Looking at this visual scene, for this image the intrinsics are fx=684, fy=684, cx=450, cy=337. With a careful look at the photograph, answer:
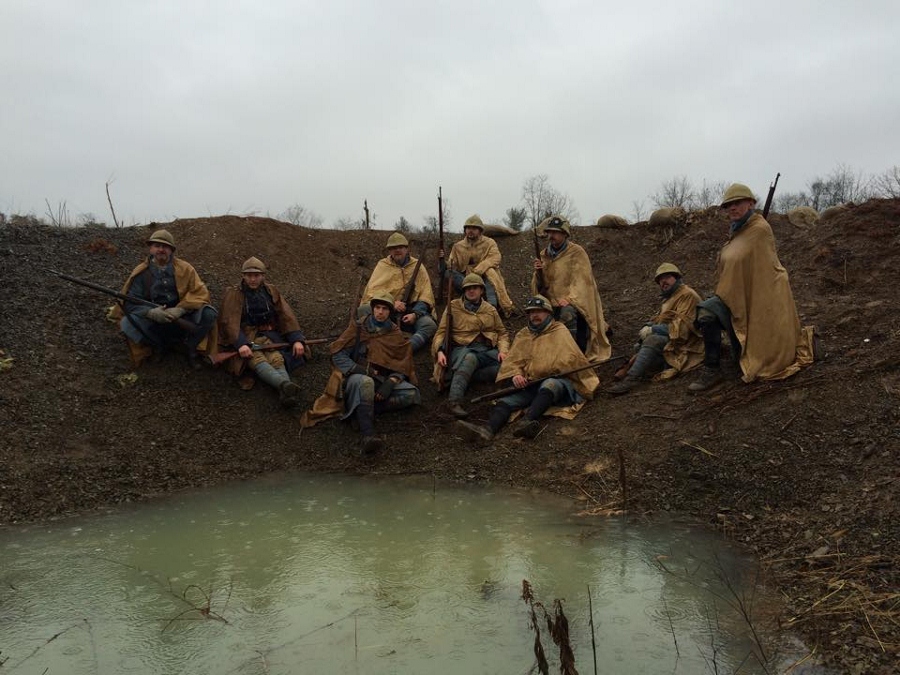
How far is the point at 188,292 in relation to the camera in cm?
766

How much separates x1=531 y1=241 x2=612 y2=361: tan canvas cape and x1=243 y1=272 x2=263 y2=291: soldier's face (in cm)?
328

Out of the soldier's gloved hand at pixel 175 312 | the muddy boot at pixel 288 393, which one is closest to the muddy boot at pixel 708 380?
the muddy boot at pixel 288 393

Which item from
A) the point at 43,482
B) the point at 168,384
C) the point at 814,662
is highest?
the point at 168,384

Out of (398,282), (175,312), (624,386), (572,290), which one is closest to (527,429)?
(624,386)

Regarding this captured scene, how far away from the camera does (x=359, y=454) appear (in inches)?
277

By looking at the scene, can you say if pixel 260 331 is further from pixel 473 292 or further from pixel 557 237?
pixel 557 237

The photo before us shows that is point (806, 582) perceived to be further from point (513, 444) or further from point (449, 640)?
point (513, 444)

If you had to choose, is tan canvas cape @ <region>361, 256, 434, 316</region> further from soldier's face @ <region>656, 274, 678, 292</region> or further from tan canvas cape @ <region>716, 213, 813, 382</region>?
tan canvas cape @ <region>716, 213, 813, 382</region>

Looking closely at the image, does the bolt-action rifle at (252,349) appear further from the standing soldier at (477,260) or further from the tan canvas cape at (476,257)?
the tan canvas cape at (476,257)

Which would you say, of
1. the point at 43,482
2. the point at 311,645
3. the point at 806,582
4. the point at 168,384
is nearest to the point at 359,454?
the point at 168,384

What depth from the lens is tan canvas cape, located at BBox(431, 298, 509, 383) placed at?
25.6 feet

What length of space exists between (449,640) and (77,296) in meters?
7.04

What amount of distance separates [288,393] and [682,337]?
4.14m

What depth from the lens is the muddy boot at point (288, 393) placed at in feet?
23.6
